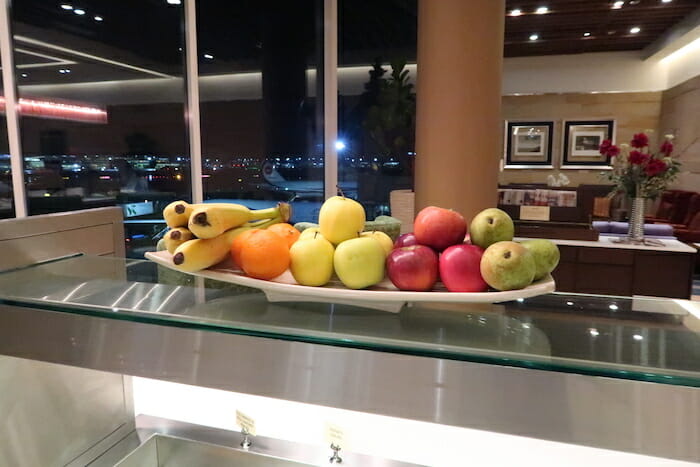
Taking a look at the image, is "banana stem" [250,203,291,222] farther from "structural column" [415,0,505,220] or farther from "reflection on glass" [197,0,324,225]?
"reflection on glass" [197,0,324,225]

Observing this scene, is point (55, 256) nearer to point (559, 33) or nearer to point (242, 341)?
point (242, 341)

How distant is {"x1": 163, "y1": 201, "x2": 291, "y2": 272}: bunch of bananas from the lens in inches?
32.3

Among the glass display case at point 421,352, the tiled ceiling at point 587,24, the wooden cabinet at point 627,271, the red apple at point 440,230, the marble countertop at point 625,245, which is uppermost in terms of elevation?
the tiled ceiling at point 587,24

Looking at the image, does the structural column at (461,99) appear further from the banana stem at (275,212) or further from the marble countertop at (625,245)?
the banana stem at (275,212)

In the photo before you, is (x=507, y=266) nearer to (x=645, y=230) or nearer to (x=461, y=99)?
(x=461, y=99)

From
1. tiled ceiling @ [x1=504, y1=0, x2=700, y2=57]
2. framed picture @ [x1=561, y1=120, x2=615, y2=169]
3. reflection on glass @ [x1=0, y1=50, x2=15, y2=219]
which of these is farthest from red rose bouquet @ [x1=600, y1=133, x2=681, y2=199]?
framed picture @ [x1=561, y1=120, x2=615, y2=169]

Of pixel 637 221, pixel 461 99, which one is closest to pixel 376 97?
pixel 461 99

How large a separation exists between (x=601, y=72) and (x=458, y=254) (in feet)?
29.3

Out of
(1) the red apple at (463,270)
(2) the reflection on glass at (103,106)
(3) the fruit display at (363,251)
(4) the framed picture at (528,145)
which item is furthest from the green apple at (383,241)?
(4) the framed picture at (528,145)

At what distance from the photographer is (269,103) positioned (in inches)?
187

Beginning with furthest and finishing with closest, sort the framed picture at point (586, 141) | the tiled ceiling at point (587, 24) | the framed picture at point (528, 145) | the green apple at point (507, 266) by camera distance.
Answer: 1. the framed picture at point (528, 145)
2. the framed picture at point (586, 141)
3. the tiled ceiling at point (587, 24)
4. the green apple at point (507, 266)

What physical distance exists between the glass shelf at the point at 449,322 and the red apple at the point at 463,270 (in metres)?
0.04

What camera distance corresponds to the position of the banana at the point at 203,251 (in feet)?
2.68

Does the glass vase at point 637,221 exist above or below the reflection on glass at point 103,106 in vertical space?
below
